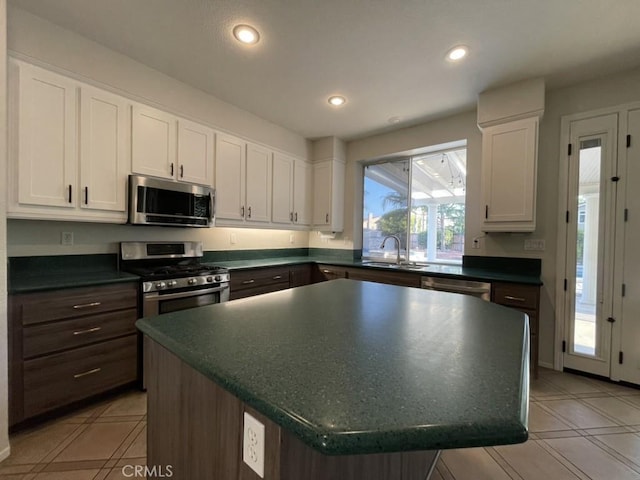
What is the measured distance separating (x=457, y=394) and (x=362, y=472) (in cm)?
42

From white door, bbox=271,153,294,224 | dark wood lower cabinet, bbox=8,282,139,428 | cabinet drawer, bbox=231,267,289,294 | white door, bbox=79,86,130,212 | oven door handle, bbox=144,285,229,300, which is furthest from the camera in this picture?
white door, bbox=271,153,294,224

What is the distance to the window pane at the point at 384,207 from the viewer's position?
393 cm

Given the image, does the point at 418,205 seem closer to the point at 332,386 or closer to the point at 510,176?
the point at 510,176

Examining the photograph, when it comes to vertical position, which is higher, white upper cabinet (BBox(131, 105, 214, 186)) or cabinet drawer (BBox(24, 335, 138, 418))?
white upper cabinet (BBox(131, 105, 214, 186))

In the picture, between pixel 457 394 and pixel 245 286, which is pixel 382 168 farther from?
pixel 457 394

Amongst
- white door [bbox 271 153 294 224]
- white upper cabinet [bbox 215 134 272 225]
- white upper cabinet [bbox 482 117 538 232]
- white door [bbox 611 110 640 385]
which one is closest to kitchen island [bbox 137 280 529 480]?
white upper cabinet [bbox 482 117 538 232]

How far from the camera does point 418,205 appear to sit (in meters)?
3.78

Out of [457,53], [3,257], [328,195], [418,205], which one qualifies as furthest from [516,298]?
[3,257]

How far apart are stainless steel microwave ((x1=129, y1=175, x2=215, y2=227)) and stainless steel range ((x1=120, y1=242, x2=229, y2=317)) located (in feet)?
1.15

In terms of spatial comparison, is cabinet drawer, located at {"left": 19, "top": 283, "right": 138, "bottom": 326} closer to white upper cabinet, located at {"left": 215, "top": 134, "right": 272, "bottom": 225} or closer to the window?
white upper cabinet, located at {"left": 215, "top": 134, "right": 272, "bottom": 225}

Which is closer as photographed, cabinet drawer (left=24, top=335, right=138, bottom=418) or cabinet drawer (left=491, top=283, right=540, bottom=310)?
cabinet drawer (left=24, top=335, right=138, bottom=418)

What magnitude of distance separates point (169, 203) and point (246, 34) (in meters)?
1.52

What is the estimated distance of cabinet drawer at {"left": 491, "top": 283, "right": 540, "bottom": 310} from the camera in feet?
7.68

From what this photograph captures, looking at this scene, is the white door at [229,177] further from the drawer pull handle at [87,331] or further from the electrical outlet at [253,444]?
the electrical outlet at [253,444]
